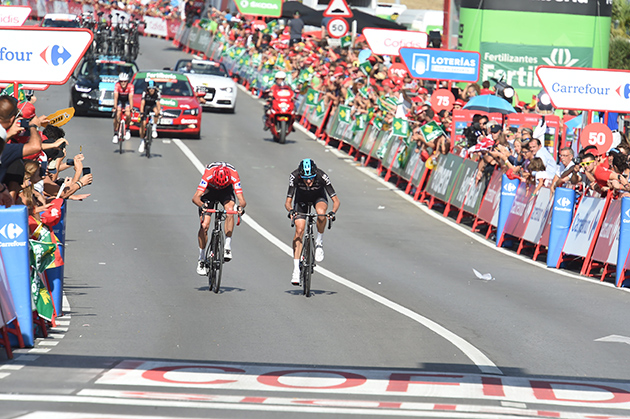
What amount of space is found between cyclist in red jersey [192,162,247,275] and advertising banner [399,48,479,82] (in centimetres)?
1206

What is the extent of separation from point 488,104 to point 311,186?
11.0 meters

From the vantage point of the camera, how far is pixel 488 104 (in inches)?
961

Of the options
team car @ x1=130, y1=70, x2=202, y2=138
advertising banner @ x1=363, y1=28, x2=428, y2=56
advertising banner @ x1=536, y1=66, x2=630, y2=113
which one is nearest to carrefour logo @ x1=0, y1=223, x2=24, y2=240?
advertising banner @ x1=536, y1=66, x2=630, y2=113

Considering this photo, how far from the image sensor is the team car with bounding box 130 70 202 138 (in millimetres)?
30891

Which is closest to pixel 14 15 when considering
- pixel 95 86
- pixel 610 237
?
pixel 95 86

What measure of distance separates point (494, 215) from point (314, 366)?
455 inches

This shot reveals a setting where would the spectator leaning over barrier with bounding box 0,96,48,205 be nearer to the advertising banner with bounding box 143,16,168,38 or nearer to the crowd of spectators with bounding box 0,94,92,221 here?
the crowd of spectators with bounding box 0,94,92,221

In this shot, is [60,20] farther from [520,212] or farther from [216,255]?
[216,255]

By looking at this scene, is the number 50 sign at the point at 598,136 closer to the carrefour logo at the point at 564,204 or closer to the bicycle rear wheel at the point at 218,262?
the carrefour logo at the point at 564,204

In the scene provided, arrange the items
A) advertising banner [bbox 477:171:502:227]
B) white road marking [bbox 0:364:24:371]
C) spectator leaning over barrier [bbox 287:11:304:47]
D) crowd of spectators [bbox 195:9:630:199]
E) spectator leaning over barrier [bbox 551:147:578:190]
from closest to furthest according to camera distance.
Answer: white road marking [bbox 0:364:24:371] → spectator leaning over barrier [bbox 551:147:578:190] → crowd of spectators [bbox 195:9:630:199] → advertising banner [bbox 477:171:502:227] → spectator leaning over barrier [bbox 287:11:304:47]

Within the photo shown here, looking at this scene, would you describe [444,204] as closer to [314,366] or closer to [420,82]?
[420,82]

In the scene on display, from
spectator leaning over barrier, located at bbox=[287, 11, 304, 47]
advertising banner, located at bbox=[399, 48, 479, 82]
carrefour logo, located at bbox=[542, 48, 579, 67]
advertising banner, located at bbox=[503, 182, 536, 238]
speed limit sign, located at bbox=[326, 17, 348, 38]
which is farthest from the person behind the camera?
spectator leaning over barrier, located at bbox=[287, 11, 304, 47]

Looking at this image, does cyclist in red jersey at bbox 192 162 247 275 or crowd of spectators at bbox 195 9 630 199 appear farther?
crowd of spectators at bbox 195 9 630 199

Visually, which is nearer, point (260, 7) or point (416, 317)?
point (416, 317)
